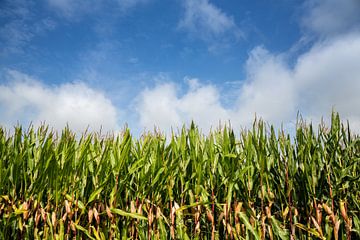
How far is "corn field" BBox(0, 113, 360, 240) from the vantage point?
9.66 feet

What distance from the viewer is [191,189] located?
3.19 metres

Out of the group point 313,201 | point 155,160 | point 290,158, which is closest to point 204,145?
point 155,160

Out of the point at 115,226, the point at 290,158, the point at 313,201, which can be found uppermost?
the point at 290,158

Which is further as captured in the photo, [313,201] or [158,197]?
[158,197]

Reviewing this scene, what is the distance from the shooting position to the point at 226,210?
9.60 ft

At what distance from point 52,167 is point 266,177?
7.49 ft

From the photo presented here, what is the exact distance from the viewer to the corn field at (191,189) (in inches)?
116

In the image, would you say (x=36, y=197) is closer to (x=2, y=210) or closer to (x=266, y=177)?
(x=2, y=210)

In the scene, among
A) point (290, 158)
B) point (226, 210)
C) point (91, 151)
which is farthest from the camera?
point (91, 151)

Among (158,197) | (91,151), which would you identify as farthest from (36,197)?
(158,197)

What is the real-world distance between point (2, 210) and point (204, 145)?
7.63 ft

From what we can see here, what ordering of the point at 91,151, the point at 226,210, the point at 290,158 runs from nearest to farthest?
the point at 226,210 → the point at 290,158 → the point at 91,151

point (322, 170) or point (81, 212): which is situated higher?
point (322, 170)

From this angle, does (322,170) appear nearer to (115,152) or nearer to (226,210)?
(226,210)
